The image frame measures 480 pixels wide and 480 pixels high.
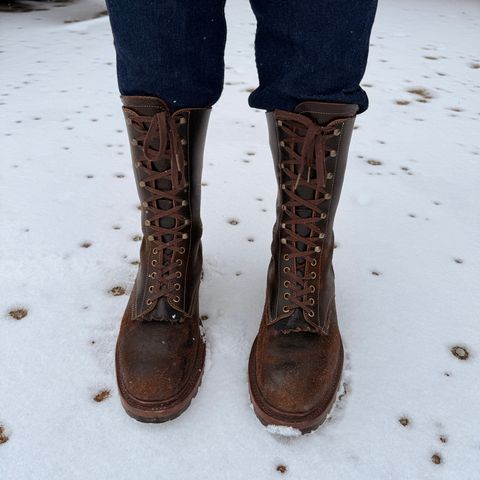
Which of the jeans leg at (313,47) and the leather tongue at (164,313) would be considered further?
the leather tongue at (164,313)

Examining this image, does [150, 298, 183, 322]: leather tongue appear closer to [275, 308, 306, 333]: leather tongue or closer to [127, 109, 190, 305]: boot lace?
[127, 109, 190, 305]: boot lace

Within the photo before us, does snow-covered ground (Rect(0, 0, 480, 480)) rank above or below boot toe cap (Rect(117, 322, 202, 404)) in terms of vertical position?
below

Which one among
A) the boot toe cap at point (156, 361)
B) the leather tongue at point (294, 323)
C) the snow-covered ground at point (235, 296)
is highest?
the leather tongue at point (294, 323)

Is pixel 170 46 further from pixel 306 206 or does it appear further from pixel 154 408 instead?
pixel 154 408

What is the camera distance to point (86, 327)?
92cm

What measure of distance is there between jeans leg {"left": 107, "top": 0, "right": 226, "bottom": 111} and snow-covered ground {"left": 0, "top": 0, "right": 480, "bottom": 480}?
1.44ft

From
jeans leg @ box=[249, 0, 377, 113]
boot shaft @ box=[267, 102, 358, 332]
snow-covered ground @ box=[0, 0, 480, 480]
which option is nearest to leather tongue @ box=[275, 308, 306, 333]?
boot shaft @ box=[267, 102, 358, 332]

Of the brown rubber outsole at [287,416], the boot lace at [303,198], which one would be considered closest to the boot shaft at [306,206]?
the boot lace at [303,198]

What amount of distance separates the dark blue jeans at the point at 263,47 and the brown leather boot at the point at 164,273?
4cm

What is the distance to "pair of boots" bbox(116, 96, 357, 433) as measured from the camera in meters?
0.74

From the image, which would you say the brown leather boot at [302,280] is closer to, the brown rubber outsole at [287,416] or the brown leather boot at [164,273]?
the brown rubber outsole at [287,416]

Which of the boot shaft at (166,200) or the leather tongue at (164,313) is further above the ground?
the boot shaft at (166,200)

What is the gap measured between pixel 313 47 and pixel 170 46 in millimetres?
202

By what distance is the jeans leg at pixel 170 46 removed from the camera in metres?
0.67
